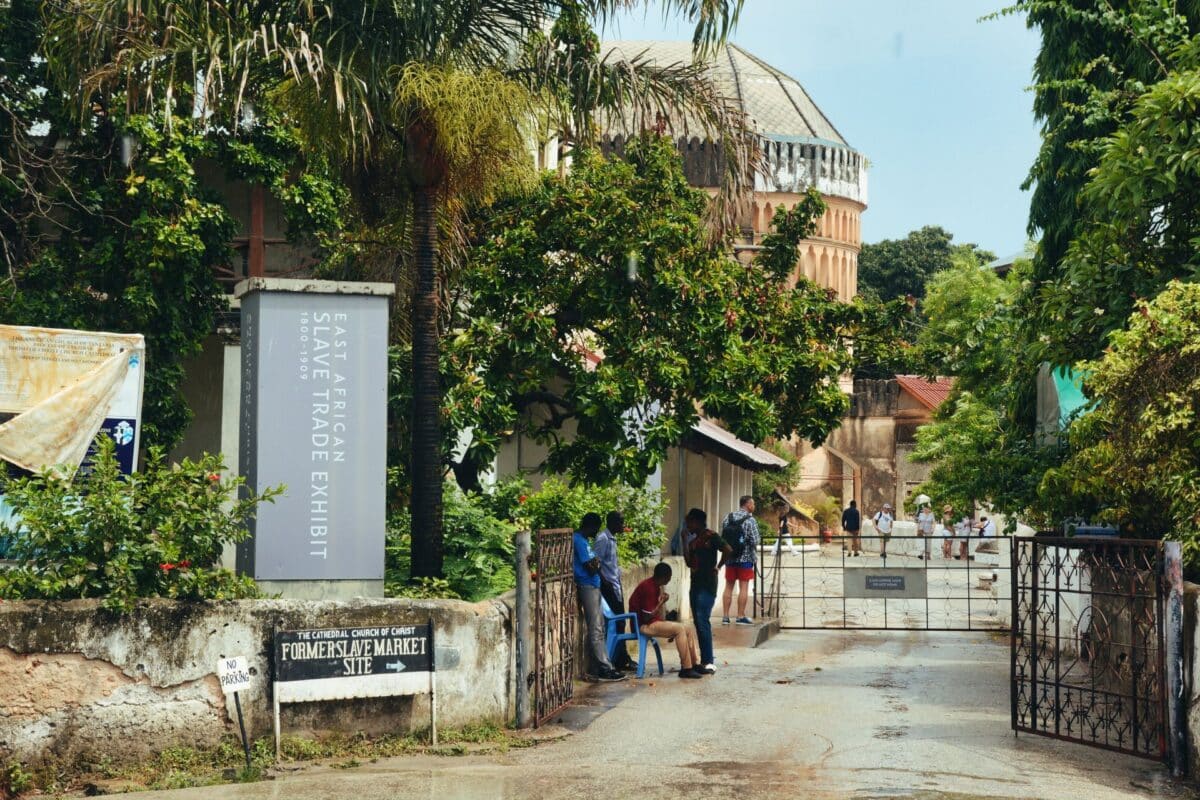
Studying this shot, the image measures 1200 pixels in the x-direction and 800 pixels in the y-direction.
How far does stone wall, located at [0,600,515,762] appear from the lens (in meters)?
10.4

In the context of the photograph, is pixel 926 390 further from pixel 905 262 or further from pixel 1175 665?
pixel 1175 665

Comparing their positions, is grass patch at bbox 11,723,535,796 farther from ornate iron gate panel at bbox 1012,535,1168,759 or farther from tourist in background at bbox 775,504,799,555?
tourist in background at bbox 775,504,799,555

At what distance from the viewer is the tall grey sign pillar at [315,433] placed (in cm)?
1195

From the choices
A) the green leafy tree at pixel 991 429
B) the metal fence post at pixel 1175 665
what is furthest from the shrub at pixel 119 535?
the green leafy tree at pixel 991 429

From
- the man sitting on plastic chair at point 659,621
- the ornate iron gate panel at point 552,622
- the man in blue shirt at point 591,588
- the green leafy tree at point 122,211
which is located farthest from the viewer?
the green leafy tree at point 122,211

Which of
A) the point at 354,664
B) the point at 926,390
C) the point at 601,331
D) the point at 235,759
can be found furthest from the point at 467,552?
the point at 926,390

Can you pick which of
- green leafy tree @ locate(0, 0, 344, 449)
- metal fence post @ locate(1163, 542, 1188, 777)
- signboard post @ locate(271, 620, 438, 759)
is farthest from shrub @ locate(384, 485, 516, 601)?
green leafy tree @ locate(0, 0, 344, 449)

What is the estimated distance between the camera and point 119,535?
10898mm

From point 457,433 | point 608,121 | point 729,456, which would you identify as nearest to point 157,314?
point 457,433

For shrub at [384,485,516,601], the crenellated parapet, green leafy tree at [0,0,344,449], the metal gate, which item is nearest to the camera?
shrub at [384,485,516,601]

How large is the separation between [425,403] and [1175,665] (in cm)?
623

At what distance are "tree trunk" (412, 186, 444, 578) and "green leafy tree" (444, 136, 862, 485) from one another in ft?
8.25

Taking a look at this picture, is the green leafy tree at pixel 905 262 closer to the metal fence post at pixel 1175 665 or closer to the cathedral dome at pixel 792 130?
the cathedral dome at pixel 792 130

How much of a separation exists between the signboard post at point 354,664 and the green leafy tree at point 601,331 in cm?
462
